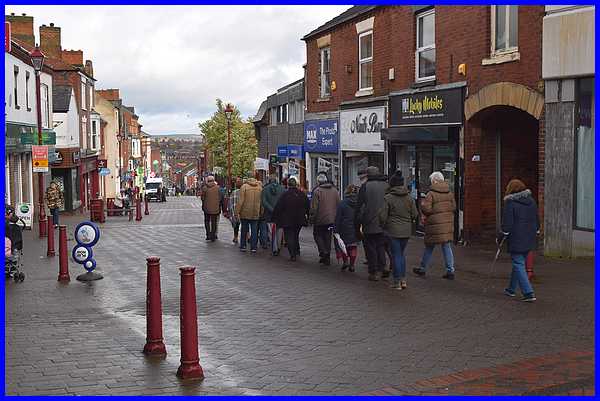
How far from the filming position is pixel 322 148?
2697 cm

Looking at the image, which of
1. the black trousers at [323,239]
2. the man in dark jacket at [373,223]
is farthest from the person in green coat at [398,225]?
the black trousers at [323,239]

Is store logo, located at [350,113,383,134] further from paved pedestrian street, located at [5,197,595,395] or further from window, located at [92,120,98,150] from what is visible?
window, located at [92,120,98,150]

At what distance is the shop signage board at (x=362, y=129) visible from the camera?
21.7 metres

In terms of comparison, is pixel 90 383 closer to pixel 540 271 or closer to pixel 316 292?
pixel 316 292

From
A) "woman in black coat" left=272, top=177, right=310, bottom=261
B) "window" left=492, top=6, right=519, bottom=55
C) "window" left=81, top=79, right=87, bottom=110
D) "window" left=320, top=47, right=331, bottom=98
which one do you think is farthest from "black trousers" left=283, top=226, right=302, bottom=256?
"window" left=81, top=79, right=87, bottom=110

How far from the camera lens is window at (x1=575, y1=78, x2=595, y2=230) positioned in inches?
541

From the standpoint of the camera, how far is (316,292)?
11.3 metres

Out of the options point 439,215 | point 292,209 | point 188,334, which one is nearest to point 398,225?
point 439,215

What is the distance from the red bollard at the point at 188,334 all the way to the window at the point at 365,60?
1641 centimetres

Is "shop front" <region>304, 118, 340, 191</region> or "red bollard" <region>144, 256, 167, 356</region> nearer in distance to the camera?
"red bollard" <region>144, 256, 167, 356</region>

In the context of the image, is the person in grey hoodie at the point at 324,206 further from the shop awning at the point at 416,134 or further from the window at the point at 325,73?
Answer: the window at the point at 325,73

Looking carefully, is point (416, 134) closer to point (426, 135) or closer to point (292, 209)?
point (426, 135)

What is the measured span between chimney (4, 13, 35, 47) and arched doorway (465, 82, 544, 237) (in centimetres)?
2774

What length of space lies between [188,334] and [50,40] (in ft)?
142
